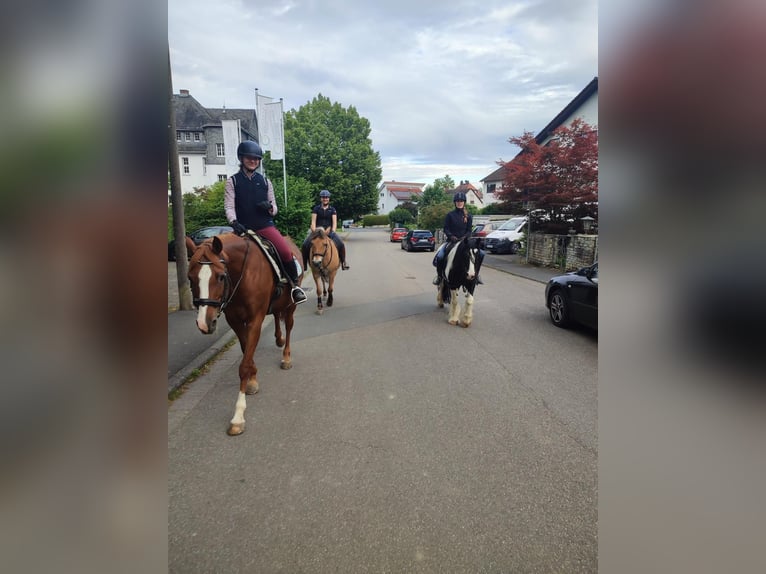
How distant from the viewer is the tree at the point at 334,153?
35.1 meters

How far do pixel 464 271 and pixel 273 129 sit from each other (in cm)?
1421

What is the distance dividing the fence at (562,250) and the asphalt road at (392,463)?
9259mm

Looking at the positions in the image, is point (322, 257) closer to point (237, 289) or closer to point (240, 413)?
point (237, 289)

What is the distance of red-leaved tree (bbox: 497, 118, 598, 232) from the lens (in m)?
15.0

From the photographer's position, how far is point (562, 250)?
16.3m

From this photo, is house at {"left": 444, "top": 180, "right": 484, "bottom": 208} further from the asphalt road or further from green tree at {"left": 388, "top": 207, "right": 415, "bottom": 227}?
the asphalt road

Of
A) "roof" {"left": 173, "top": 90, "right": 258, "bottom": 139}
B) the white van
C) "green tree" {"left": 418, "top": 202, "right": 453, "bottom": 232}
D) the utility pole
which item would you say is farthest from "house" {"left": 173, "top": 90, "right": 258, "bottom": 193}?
the utility pole

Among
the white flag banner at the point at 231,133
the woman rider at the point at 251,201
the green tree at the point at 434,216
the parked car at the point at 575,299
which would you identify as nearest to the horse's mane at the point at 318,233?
the woman rider at the point at 251,201

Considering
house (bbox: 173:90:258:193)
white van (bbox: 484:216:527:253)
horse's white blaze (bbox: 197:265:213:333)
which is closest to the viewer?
horse's white blaze (bbox: 197:265:213:333)

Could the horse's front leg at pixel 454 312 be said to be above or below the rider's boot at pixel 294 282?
below

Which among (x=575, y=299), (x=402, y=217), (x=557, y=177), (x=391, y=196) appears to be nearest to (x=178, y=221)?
(x=575, y=299)

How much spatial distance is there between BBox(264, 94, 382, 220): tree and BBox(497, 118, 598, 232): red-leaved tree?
68.3 ft

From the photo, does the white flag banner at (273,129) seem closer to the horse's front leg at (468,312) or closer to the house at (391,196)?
the horse's front leg at (468,312)
